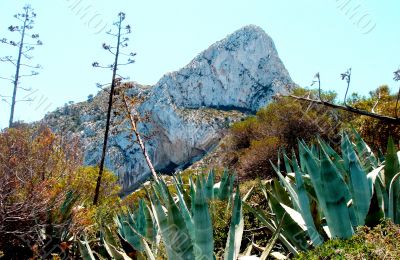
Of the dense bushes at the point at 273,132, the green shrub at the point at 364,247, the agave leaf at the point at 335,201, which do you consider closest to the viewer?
the green shrub at the point at 364,247

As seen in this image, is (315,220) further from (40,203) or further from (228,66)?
(228,66)

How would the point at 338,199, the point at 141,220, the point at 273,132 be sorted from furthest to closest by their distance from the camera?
the point at 273,132 → the point at 141,220 → the point at 338,199

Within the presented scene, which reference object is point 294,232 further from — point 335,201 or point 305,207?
point 335,201

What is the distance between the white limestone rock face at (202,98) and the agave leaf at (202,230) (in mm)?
67573

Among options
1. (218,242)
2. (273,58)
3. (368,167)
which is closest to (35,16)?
(218,242)

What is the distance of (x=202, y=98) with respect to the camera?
258 feet

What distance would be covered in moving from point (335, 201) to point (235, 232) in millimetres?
833

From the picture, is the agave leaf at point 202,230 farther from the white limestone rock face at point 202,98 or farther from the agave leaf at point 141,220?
the white limestone rock face at point 202,98

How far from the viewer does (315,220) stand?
3822 millimetres

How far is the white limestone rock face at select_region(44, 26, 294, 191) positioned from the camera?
240ft

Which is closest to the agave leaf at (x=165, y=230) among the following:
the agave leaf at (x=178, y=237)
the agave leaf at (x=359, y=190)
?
the agave leaf at (x=178, y=237)

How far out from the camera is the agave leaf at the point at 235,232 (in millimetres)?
3326

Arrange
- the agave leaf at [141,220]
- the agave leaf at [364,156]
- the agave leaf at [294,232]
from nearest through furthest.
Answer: the agave leaf at [294,232], the agave leaf at [364,156], the agave leaf at [141,220]

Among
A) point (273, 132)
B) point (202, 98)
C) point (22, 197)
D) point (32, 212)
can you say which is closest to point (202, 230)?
point (32, 212)
